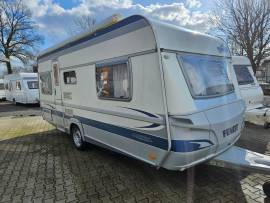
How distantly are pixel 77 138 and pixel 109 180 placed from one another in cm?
205

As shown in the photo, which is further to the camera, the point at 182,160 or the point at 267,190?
the point at 267,190

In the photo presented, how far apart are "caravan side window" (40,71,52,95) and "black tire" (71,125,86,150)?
1620mm

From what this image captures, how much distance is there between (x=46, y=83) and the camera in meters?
7.03

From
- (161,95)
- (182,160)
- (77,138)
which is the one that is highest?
(161,95)

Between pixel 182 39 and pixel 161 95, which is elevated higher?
pixel 182 39

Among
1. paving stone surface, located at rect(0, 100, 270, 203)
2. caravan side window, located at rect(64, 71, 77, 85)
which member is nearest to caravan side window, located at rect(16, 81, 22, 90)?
paving stone surface, located at rect(0, 100, 270, 203)

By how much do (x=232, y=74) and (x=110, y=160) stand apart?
119 inches

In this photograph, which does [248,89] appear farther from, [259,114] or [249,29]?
[249,29]

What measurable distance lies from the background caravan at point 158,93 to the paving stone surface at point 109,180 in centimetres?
50

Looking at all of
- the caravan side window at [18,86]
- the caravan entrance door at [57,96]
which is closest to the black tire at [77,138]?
the caravan entrance door at [57,96]

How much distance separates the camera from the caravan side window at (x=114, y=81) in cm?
380

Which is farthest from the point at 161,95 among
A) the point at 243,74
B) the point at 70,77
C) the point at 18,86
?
the point at 18,86

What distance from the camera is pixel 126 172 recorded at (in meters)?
4.34

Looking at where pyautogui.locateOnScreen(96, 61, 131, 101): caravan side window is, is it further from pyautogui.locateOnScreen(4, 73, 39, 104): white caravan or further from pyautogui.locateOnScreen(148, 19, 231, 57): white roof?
pyautogui.locateOnScreen(4, 73, 39, 104): white caravan
